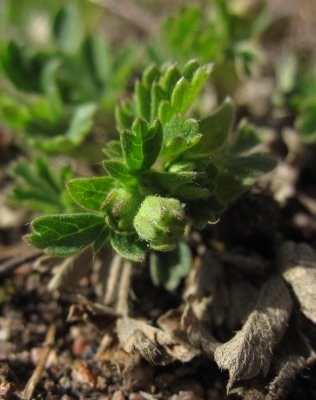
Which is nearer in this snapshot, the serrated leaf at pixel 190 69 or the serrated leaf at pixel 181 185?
the serrated leaf at pixel 181 185

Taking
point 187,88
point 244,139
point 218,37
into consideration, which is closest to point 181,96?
point 187,88

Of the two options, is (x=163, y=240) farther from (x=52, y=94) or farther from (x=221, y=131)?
(x=52, y=94)

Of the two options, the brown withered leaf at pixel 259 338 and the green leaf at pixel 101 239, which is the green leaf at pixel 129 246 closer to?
the green leaf at pixel 101 239

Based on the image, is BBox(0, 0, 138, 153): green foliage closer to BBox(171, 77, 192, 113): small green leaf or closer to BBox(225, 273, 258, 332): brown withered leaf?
BBox(171, 77, 192, 113): small green leaf

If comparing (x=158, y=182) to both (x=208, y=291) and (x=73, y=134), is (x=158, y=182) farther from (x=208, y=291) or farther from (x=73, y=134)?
(x=73, y=134)

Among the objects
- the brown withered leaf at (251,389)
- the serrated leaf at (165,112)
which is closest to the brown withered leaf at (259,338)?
the brown withered leaf at (251,389)

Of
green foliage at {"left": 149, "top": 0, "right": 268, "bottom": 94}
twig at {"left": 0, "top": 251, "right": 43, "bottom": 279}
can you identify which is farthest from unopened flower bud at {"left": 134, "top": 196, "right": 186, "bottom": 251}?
green foliage at {"left": 149, "top": 0, "right": 268, "bottom": 94}

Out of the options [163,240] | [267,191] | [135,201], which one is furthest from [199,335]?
[267,191]
